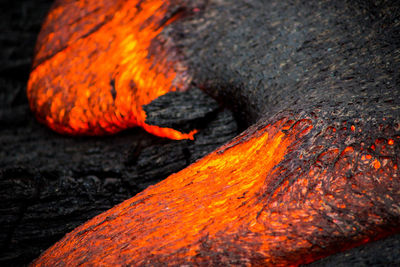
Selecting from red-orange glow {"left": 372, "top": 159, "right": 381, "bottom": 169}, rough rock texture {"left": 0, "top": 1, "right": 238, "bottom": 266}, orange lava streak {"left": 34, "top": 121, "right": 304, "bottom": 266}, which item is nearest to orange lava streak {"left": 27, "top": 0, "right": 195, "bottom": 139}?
rough rock texture {"left": 0, "top": 1, "right": 238, "bottom": 266}

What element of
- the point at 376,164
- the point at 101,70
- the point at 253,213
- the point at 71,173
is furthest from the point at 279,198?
the point at 101,70

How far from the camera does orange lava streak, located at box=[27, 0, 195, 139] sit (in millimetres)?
1839

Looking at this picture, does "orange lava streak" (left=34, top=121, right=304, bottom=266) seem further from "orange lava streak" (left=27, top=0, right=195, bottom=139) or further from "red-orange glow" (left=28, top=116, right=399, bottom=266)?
"orange lava streak" (left=27, top=0, right=195, bottom=139)

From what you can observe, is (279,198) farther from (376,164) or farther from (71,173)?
(71,173)

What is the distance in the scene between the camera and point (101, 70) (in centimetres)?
196

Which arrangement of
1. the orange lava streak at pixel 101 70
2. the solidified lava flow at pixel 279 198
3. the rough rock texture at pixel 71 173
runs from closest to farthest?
the solidified lava flow at pixel 279 198
the rough rock texture at pixel 71 173
the orange lava streak at pixel 101 70

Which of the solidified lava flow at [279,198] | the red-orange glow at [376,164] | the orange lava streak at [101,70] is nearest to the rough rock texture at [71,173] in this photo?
the orange lava streak at [101,70]

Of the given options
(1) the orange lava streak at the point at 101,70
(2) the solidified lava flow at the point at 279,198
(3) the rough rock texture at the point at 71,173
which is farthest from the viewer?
(1) the orange lava streak at the point at 101,70

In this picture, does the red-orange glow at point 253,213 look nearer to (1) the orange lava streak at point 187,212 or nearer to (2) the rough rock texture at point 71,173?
(1) the orange lava streak at point 187,212

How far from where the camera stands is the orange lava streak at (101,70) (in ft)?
6.03

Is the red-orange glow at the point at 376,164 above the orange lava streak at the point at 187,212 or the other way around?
the other way around

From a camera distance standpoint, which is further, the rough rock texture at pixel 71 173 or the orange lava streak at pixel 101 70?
the orange lava streak at pixel 101 70

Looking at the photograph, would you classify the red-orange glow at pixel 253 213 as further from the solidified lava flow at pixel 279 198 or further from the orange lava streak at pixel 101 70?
the orange lava streak at pixel 101 70

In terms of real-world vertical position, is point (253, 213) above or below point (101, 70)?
below
